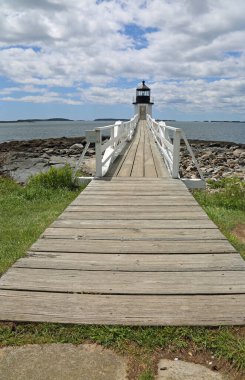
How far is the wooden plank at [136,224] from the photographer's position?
4.70m

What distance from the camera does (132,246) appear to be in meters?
3.99

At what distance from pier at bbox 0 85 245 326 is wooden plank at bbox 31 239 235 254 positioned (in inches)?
0.4

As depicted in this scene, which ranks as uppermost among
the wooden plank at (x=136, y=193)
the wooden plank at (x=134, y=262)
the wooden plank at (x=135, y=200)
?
the wooden plank at (x=136, y=193)

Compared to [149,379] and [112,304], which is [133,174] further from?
[149,379]

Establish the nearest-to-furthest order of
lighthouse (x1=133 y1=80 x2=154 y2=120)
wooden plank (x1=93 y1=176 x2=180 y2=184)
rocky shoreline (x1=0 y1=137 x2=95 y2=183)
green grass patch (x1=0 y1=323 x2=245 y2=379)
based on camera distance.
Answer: green grass patch (x1=0 y1=323 x2=245 y2=379), wooden plank (x1=93 y1=176 x2=180 y2=184), rocky shoreline (x1=0 y1=137 x2=95 y2=183), lighthouse (x1=133 y1=80 x2=154 y2=120)

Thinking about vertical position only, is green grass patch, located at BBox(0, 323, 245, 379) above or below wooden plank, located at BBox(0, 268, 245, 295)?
below

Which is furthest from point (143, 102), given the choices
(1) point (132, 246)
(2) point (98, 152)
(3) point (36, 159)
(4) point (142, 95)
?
(1) point (132, 246)

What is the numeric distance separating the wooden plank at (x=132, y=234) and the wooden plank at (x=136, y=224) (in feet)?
0.43

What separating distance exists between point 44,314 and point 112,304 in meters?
0.52

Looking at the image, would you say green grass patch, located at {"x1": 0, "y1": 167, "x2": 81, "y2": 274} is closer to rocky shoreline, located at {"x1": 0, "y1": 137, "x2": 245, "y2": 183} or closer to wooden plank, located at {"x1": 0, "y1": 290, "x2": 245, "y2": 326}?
wooden plank, located at {"x1": 0, "y1": 290, "x2": 245, "y2": 326}

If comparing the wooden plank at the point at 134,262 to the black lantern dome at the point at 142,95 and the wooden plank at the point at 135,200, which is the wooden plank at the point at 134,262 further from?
the black lantern dome at the point at 142,95

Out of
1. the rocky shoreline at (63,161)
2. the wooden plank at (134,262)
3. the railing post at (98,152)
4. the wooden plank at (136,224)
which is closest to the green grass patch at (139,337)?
the wooden plank at (134,262)

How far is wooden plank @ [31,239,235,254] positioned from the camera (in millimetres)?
3863

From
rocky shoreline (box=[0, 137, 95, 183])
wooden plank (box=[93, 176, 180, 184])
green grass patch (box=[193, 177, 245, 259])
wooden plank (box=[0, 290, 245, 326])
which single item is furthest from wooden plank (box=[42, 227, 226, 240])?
rocky shoreline (box=[0, 137, 95, 183])
